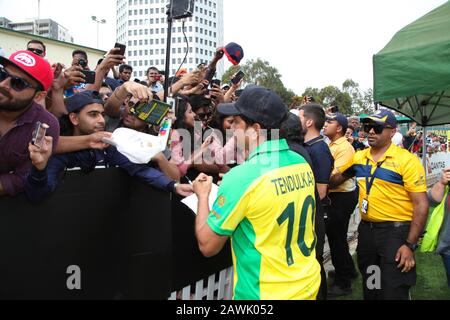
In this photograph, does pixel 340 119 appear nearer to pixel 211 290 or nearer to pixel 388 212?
pixel 388 212

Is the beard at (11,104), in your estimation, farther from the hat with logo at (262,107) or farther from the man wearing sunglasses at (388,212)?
the man wearing sunglasses at (388,212)

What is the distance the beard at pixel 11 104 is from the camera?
220 cm

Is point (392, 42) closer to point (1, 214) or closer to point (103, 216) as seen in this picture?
point (103, 216)

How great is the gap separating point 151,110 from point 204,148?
69 centimetres

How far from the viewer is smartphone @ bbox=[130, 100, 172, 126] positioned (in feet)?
8.99

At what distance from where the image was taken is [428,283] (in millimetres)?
5324

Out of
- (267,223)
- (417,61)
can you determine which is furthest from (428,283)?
(267,223)

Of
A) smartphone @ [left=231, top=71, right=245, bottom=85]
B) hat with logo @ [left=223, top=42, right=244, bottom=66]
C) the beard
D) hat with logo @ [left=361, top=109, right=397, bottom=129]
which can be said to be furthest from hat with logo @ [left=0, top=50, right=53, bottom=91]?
smartphone @ [left=231, top=71, right=245, bottom=85]

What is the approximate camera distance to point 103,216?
242cm

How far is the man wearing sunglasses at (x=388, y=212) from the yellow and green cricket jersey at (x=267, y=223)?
1747mm

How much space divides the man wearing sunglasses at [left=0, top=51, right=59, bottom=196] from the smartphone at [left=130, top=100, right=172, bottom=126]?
0.65 meters

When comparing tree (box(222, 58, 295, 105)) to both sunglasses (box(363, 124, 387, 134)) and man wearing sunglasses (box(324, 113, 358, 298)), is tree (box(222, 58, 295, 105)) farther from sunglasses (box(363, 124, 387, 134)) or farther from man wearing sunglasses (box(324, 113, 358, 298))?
sunglasses (box(363, 124, 387, 134))

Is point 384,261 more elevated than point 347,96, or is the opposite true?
point 347,96
